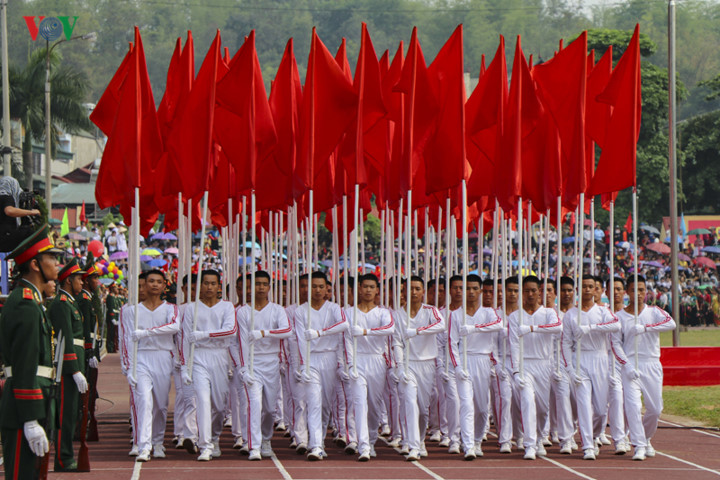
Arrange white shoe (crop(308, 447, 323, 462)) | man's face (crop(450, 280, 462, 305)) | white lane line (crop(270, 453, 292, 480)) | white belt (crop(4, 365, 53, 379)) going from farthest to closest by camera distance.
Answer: man's face (crop(450, 280, 462, 305)) < white shoe (crop(308, 447, 323, 462)) < white lane line (crop(270, 453, 292, 480)) < white belt (crop(4, 365, 53, 379))

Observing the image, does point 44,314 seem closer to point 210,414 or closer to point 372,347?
point 210,414

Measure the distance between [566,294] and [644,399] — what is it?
1685 mm

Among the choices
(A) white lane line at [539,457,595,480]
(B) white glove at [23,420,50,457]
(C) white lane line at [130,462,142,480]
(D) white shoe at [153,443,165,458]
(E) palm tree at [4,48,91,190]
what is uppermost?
(E) palm tree at [4,48,91,190]

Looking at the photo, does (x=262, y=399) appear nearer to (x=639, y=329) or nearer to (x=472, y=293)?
(x=472, y=293)

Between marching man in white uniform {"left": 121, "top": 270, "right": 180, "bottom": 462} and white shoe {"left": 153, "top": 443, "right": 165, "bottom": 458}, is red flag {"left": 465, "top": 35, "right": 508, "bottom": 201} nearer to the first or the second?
marching man in white uniform {"left": 121, "top": 270, "right": 180, "bottom": 462}

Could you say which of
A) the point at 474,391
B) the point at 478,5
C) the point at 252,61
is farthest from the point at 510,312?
the point at 478,5

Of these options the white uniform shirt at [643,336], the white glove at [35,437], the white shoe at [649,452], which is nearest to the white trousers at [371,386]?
the white uniform shirt at [643,336]

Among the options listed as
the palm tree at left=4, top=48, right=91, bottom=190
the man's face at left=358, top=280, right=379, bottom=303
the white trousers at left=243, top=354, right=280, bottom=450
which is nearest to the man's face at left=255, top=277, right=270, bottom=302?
the white trousers at left=243, top=354, right=280, bottom=450

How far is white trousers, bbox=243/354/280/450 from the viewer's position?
12727 mm

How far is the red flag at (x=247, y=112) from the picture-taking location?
14023 mm

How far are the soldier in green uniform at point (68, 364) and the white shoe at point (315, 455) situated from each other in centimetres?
231

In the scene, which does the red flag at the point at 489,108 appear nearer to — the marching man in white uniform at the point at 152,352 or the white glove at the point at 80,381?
the marching man in white uniform at the point at 152,352

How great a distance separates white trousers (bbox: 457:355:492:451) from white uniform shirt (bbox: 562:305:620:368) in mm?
878

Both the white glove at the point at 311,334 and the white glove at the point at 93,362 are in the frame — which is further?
the white glove at the point at 93,362
